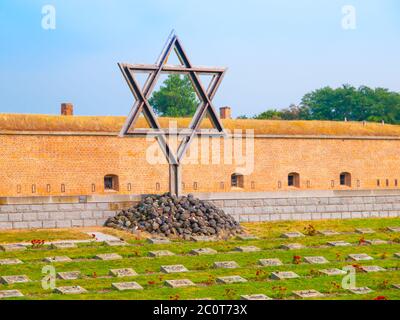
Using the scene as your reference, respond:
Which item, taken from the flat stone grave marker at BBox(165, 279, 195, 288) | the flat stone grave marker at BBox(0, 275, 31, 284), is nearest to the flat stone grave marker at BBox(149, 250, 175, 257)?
the flat stone grave marker at BBox(165, 279, 195, 288)

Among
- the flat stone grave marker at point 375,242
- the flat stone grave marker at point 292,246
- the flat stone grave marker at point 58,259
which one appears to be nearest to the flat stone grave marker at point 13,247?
the flat stone grave marker at point 58,259

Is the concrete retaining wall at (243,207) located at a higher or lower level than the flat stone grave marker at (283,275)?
higher

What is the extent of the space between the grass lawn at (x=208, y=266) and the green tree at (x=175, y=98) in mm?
51462

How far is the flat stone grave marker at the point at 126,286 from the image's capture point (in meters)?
17.4

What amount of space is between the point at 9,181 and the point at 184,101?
45.6m

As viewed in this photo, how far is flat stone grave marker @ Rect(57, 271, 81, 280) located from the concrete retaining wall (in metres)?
6.33

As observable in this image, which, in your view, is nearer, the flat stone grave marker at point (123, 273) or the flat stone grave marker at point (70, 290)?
the flat stone grave marker at point (70, 290)

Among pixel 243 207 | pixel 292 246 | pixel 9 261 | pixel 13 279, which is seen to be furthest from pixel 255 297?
pixel 243 207

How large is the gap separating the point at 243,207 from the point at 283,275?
9.20 meters

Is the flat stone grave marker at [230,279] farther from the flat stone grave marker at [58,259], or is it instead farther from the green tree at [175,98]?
the green tree at [175,98]

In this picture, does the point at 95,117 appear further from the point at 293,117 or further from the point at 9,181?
the point at 293,117

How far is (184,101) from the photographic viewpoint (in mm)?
78500
